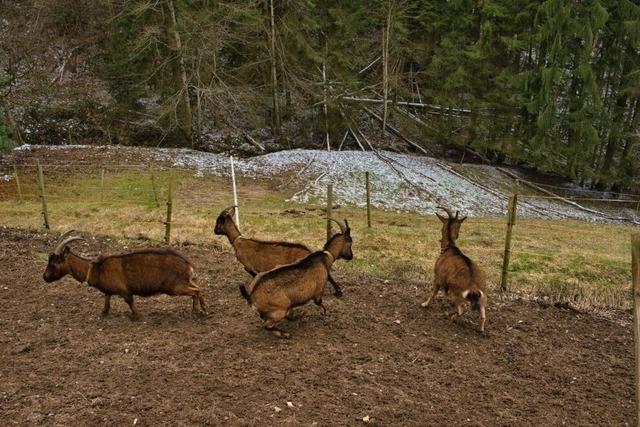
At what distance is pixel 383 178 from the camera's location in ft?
81.6

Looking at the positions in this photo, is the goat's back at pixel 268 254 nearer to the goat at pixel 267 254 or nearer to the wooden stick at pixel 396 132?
the goat at pixel 267 254

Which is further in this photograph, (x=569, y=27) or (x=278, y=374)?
(x=569, y=27)

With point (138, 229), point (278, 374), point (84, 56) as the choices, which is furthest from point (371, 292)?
point (84, 56)

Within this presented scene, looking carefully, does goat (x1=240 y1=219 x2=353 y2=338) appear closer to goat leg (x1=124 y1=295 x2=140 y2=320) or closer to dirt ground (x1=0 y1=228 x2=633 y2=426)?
dirt ground (x1=0 y1=228 x2=633 y2=426)

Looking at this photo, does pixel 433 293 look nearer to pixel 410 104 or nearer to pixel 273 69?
pixel 273 69

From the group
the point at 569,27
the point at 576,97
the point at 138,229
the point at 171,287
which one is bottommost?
the point at 138,229

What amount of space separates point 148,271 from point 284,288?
1.99m

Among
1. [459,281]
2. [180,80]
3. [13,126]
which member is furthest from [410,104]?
[459,281]

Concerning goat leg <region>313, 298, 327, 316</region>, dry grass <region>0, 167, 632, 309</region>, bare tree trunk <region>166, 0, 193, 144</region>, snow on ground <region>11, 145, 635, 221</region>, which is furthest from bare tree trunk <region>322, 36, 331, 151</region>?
goat leg <region>313, 298, 327, 316</region>

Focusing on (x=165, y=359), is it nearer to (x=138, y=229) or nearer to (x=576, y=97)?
(x=138, y=229)

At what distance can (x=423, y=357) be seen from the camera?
6.49 meters

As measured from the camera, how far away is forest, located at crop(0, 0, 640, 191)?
25938 mm

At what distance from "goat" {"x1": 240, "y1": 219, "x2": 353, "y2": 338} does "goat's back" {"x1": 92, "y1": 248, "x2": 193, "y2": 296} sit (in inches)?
42.2

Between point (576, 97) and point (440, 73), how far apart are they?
736cm
